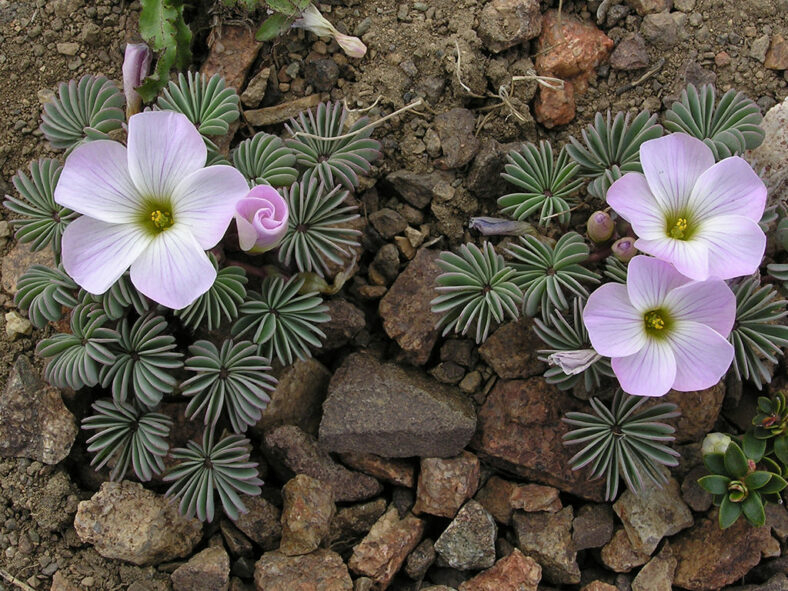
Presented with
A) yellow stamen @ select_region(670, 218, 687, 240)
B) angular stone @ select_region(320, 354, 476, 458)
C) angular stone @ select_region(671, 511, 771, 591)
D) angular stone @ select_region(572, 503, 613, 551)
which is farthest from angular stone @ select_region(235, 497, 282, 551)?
yellow stamen @ select_region(670, 218, 687, 240)

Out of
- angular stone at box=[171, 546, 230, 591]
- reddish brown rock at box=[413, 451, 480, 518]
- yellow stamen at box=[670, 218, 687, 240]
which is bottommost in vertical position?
angular stone at box=[171, 546, 230, 591]

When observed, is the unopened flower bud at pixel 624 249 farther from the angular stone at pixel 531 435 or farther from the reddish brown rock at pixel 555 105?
the reddish brown rock at pixel 555 105

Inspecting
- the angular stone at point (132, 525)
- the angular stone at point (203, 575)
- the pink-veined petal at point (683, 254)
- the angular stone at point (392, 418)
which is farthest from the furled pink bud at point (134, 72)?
the pink-veined petal at point (683, 254)

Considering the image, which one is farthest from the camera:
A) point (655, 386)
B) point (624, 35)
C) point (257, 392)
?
point (624, 35)

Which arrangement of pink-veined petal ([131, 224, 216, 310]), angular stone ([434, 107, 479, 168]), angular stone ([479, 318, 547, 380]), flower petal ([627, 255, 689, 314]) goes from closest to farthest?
pink-veined petal ([131, 224, 216, 310]) < flower petal ([627, 255, 689, 314]) < angular stone ([479, 318, 547, 380]) < angular stone ([434, 107, 479, 168])

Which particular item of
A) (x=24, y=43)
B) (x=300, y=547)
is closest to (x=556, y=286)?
(x=300, y=547)

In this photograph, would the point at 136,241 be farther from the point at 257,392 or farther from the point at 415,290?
the point at 415,290

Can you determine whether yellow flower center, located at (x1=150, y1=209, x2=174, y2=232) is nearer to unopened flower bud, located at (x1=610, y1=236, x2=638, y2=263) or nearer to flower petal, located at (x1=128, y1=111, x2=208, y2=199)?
flower petal, located at (x1=128, y1=111, x2=208, y2=199)
